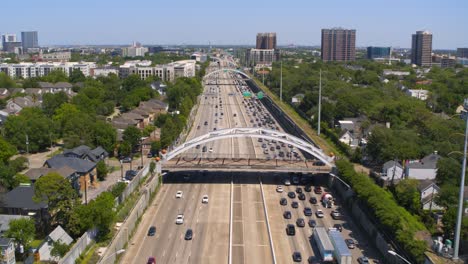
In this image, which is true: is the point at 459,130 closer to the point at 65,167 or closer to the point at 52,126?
the point at 65,167

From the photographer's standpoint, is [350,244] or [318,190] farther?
[318,190]

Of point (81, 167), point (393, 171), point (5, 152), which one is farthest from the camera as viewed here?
point (5, 152)

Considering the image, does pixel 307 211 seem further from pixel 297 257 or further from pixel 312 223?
pixel 297 257

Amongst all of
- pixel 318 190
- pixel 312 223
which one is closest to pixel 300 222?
pixel 312 223

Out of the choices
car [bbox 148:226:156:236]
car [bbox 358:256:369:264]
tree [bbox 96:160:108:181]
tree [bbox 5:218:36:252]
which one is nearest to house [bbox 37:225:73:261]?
tree [bbox 5:218:36:252]

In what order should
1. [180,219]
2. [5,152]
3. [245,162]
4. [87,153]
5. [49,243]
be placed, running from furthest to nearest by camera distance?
[245,162]
[87,153]
[5,152]
[180,219]
[49,243]

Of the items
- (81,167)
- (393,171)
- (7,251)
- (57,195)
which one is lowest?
(7,251)

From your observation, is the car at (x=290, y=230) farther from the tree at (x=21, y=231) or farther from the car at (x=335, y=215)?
the tree at (x=21, y=231)
